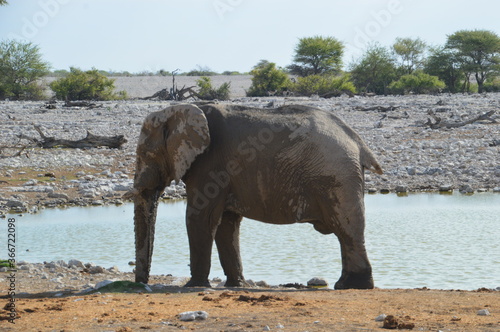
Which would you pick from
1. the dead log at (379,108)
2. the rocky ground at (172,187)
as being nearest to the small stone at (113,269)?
the rocky ground at (172,187)

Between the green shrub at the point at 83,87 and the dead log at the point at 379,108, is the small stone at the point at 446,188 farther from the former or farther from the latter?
the green shrub at the point at 83,87

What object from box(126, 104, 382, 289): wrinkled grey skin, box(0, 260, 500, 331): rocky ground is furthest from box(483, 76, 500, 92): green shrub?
box(0, 260, 500, 331): rocky ground

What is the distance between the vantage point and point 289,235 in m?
12.9

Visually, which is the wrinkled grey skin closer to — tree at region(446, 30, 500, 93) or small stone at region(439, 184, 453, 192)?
small stone at region(439, 184, 453, 192)

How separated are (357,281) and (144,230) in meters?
2.45

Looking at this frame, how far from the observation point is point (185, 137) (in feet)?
28.8

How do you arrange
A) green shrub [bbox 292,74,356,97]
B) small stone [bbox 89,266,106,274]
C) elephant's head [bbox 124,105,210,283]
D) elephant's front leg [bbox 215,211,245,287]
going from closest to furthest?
elephant's head [bbox 124,105,210,283] < elephant's front leg [bbox 215,211,245,287] < small stone [bbox 89,266,106,274] < green shrub [bbox 292,74,356,97]

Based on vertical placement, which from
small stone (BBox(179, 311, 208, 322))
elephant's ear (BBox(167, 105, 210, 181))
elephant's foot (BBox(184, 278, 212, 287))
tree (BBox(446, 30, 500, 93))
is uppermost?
tree (BBox(446, 30, 500, 93))

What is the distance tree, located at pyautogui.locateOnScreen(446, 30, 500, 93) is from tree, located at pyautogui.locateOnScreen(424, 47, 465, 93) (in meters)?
0.56

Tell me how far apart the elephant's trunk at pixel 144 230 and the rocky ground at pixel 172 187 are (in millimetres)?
7353

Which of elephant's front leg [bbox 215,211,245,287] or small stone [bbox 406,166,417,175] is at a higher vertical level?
small stone [bbox 406,166,417,175]

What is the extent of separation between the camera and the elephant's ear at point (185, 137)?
Result: 8680 mm

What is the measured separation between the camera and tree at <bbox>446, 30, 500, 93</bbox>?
207ft

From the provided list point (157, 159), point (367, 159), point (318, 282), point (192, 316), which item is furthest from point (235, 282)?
point (192, 316)
